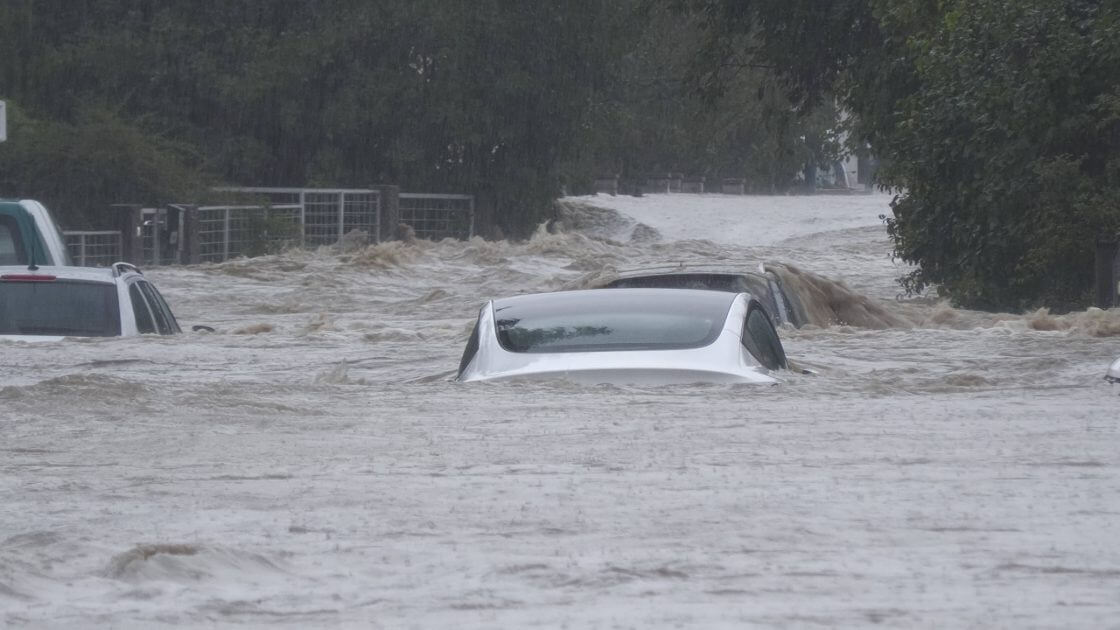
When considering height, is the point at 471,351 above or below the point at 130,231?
above

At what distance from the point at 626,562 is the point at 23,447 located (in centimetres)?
368

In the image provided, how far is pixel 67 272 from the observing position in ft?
38.4

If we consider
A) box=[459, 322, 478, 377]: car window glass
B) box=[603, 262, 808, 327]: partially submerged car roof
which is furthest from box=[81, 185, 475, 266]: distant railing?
box=[459, 322, 478, 377]: car window glass

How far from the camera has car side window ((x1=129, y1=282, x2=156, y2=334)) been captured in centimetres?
1216

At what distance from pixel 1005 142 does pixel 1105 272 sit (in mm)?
2007

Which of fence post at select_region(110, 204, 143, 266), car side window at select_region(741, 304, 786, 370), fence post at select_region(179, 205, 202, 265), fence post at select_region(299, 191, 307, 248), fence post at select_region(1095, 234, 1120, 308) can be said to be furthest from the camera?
fence post at select_region(299, 191, 307, 248)

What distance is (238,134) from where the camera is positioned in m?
39.8

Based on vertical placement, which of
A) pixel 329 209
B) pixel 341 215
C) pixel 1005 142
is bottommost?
pixel 341 215

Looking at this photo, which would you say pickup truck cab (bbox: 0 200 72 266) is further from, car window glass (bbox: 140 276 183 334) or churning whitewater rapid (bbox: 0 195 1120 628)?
churning whitewater rapid (bbox: 0 195 1120 628)

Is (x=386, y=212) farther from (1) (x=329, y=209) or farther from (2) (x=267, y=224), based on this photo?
(2) (x=267, y=224)

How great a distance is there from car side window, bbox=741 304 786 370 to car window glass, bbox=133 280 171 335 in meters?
5.09

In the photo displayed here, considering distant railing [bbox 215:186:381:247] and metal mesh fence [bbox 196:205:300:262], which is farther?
distant railing [bbox 215:186:381:247]

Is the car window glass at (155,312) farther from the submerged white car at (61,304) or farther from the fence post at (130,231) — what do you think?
the fence post at (130,231)

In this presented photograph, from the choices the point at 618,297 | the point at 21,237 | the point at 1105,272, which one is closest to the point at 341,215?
the point at 1105,272
